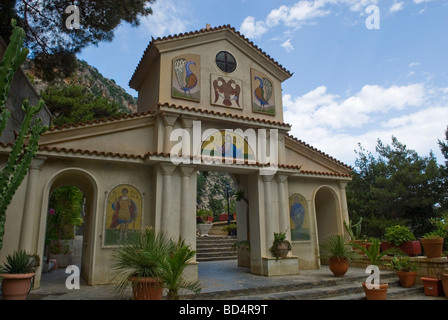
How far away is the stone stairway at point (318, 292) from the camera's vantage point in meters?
8.07

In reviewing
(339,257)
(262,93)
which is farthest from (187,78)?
(339,257)

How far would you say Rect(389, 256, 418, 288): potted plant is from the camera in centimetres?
971

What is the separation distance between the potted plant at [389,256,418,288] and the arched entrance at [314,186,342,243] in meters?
3.64

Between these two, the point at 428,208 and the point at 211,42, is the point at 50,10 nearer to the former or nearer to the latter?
the point at 211,42

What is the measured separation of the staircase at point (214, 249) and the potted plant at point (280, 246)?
6.69 m

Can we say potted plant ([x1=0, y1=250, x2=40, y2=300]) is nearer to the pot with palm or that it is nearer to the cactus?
the cactus

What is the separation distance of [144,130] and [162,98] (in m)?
1.34

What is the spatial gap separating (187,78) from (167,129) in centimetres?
235

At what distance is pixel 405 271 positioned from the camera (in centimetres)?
978

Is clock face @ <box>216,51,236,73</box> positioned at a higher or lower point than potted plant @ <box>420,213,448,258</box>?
higher

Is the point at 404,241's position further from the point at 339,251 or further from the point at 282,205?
the point at 282,205

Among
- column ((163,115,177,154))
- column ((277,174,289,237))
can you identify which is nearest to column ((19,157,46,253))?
column ((163,115,177,154))
